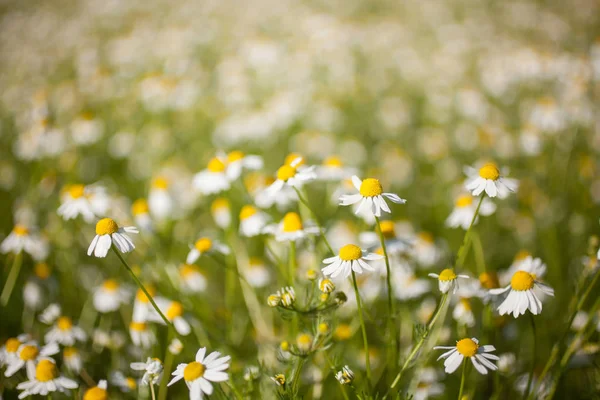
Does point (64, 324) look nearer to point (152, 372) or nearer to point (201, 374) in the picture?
point (152, 372)

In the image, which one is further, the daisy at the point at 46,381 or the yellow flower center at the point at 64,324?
the yellow flower center at the point at 64,324

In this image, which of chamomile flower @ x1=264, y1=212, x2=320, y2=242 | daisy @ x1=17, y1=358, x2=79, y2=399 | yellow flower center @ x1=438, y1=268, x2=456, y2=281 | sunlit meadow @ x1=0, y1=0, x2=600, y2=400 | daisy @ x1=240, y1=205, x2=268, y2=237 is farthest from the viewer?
daisy @ x1=240, y1=205, x2=268, y2=237

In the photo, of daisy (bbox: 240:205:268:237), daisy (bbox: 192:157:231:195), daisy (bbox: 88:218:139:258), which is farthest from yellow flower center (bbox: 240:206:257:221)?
daisy (bbox: 88:218:139:258)

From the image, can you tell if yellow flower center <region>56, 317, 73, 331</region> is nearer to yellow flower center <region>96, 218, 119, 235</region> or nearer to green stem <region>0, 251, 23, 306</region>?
green stem <region>0, 251, 23, 306</region>

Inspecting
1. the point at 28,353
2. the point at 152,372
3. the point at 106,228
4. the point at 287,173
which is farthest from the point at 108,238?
the point at 287,173

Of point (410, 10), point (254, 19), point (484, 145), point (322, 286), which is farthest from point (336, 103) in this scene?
point (410, 10)

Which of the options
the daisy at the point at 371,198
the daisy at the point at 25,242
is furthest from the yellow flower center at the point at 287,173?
the daisy at the point at 25,242

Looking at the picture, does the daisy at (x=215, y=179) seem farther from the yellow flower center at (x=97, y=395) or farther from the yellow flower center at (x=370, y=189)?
the yellow flower center at (x=97, y=395)
